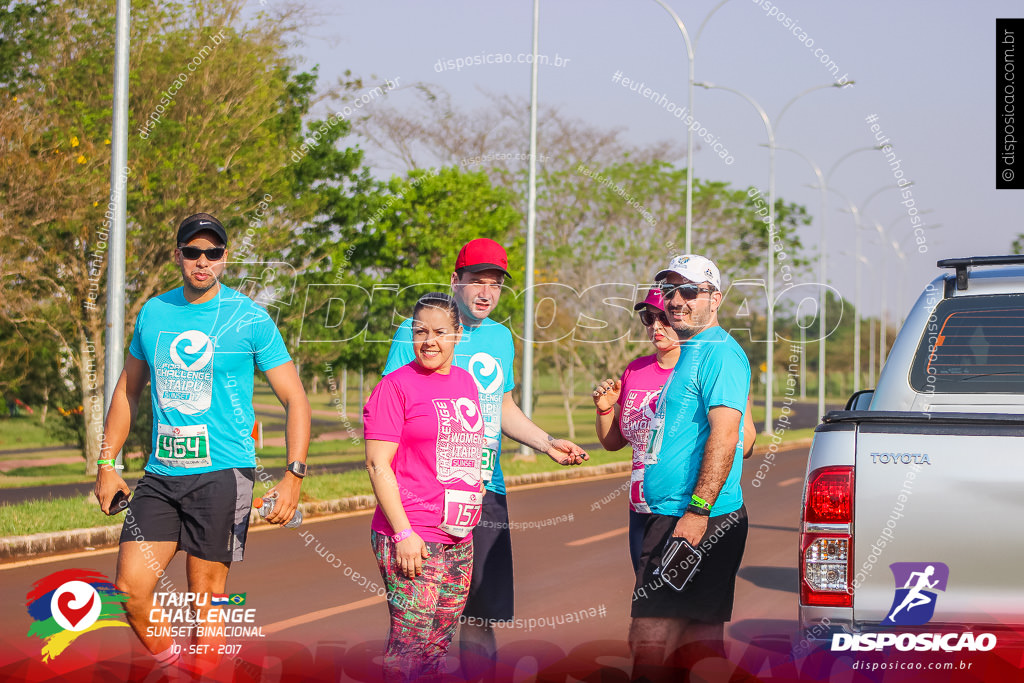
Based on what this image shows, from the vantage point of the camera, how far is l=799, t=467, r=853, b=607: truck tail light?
128 inches

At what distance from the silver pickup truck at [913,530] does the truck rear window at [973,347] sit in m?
1.06

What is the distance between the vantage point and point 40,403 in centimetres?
2622

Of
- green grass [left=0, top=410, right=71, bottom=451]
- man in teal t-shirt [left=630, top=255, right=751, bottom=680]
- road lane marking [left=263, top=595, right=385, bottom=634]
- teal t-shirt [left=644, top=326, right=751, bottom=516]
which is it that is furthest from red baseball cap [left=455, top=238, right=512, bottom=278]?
green grass [left=0, top=410, right=71, bottom=451]

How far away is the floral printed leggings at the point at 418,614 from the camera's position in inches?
156

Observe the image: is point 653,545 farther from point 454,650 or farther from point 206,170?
point 206,170

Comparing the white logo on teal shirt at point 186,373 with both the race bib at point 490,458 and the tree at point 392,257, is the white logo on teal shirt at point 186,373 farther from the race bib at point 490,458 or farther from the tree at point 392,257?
the tree at point 392,257

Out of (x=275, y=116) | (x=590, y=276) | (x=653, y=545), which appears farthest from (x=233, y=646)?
(x=590, y=276)

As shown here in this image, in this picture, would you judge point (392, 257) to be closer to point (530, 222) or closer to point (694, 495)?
point (530, 222)

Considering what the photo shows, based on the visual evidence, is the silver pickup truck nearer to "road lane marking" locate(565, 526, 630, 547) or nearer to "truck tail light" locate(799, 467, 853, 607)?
"truck tail light" locate(799, 467, 853, 607)

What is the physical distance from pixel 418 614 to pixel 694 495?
3.65 ft

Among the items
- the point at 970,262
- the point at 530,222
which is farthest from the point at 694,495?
the point at 530,222

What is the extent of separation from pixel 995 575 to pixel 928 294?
65.1 inches

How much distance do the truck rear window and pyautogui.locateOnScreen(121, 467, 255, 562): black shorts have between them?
2.80 metres

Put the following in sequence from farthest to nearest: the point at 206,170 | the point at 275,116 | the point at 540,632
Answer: the point at 275,116 < the point at 206,170 < the point at 540,632
